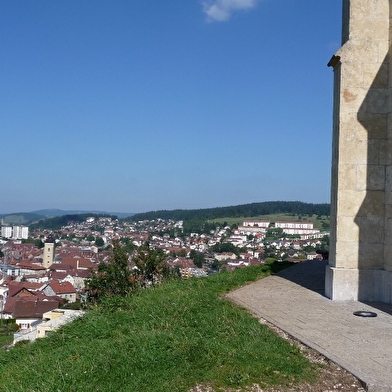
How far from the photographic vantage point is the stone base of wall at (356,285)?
368 inches

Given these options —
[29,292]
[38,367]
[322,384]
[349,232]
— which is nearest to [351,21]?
[349,232]

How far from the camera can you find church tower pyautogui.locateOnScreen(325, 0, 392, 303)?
31.0 feet

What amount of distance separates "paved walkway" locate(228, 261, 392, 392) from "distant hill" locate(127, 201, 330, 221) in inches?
3165

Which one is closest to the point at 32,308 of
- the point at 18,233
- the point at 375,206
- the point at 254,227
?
the point at 375,206

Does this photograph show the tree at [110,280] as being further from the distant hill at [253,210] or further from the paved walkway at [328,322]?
the distant hill at [253,210]

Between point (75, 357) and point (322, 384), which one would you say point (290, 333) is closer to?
point (322, 384)

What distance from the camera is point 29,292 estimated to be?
54.7 metres

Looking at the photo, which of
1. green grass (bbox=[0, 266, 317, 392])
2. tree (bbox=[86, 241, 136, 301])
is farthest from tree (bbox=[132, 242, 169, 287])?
green grass (bbox=[0, 266, 317, 392])

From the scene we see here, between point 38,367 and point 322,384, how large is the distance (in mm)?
2888

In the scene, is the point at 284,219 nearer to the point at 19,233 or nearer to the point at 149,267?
the point at 19,233

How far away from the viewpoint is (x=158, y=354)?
18.2ft

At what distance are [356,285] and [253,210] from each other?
115205 mm

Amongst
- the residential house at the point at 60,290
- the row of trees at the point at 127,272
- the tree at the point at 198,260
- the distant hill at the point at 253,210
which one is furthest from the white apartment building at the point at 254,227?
the row of trees at the point at 127,272

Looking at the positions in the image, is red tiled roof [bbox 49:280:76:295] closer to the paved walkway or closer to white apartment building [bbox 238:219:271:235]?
white apartment building [bbox 238:219:271:235]
